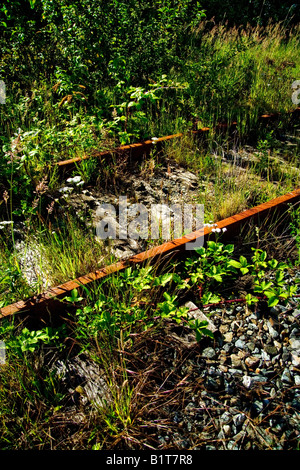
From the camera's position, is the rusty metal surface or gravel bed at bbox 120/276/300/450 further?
the rusty metal surface

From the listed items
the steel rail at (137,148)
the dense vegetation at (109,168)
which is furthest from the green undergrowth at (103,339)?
the steel rail at (137,148)

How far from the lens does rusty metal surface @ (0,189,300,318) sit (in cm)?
204

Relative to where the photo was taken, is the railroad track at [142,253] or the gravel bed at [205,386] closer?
the gravel bed at [205,386]

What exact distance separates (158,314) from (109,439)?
2.45ft

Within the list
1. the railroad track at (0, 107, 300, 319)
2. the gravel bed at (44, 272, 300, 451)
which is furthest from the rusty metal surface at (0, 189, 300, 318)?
the gravel bed at (44, 272, 300, 451)

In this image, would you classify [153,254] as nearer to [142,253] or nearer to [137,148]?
[142,253]

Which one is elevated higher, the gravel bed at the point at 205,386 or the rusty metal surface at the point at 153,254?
the rusty metal surface at the point at 153,254

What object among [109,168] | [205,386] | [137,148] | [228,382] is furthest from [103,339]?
[137,148]

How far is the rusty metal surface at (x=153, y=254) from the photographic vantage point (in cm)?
204

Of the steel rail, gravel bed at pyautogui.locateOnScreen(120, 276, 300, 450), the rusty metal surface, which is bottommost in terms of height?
gravel bed at pyautogui.locateOnScreen(120, 276, 300, 450)

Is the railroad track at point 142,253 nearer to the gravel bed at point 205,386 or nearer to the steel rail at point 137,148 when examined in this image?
the steel rail at point 137,148

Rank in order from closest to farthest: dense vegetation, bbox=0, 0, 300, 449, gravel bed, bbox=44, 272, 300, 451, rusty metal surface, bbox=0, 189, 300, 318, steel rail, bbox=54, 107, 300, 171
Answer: gravel bed, bbox=44, 272, 300, 451 → dense vegetation, bbox=0, 0, 300, 449 → rusty metal surface, bbox=0, 189, 300, 318 → steel rail, bbox=54, 107, 300, 171

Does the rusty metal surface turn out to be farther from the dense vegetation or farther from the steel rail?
the steel rail

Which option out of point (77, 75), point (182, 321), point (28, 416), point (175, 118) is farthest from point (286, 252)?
point (77, 75)
